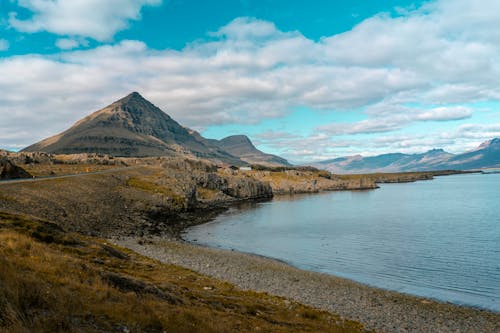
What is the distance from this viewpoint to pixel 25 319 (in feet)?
36.2

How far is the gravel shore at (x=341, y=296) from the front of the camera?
94.6 ft

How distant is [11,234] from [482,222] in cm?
9835

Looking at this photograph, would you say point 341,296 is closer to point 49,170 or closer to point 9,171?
point 9,171

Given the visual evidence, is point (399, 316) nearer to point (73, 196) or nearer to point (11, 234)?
point (11, 234)

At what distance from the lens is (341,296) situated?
3519cm

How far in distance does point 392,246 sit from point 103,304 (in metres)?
58.9

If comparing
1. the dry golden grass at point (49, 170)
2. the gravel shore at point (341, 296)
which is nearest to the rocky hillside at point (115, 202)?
the gravel shore at point (341, 296)

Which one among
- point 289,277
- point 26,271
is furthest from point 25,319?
point 289,277

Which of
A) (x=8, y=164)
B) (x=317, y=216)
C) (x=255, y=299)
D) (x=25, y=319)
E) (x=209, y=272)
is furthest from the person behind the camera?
(x=317, y=216)

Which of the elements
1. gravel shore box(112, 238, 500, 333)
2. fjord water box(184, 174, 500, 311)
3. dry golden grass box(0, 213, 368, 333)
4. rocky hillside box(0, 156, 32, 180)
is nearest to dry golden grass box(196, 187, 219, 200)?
fjord water box(184, 174, 500, 311)

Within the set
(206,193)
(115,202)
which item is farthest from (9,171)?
(206,193)

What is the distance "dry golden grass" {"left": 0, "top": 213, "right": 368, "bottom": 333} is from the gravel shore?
5.54 metres

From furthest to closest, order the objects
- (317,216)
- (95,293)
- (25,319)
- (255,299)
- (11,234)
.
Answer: (317,216) < (255,299) < (11,234) < (95,293) < (25,319)

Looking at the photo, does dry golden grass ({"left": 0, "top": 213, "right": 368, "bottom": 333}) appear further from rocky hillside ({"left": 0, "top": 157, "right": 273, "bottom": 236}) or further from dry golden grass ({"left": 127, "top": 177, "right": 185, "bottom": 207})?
dry golden grass ({"left": 127, "top": 177, "right": 185, "bottom": 207})
